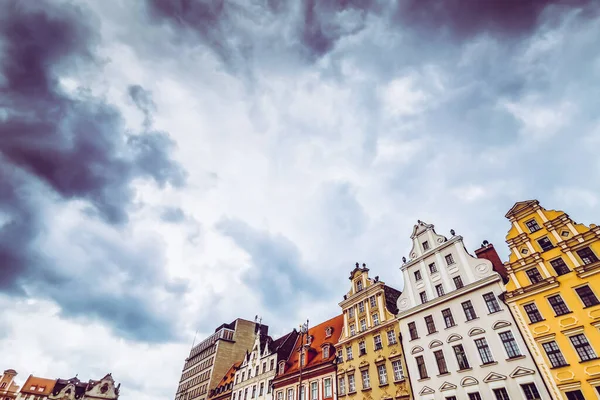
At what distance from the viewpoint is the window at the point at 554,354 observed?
23.6 metres

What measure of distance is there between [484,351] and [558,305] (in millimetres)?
6881

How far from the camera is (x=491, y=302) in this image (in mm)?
29344

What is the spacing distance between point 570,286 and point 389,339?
17.9 m

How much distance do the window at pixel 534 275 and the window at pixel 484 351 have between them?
258 inches

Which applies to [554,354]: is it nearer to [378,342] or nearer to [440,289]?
[440,289]

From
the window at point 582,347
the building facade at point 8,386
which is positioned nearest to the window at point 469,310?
the window at point 582,347

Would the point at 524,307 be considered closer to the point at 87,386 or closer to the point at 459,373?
the point at 459,373

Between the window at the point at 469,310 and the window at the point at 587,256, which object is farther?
the window at the point at 469,310

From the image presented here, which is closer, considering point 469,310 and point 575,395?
point 575,395

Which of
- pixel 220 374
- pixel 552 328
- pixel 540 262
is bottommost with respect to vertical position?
pixel 552 328

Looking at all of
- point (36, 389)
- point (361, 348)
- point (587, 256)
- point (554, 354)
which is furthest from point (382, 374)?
point (36, 389)

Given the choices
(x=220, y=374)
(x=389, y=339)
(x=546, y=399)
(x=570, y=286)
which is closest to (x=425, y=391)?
(x=389, y=339)

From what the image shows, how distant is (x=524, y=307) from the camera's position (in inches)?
1065

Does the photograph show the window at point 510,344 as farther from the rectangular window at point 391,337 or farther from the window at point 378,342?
the window at point 378,342
